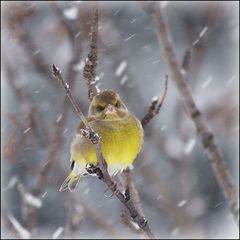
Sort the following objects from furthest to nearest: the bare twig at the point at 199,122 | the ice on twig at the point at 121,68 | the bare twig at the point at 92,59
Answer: the ice on twig at the point at 121,68, the bare twig at the point at 199,122, the bare twig at the point at 92,59

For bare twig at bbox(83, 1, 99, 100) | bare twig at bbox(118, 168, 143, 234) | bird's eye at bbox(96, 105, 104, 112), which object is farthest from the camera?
bird's eye at bbox(96, 105, 104, 112)

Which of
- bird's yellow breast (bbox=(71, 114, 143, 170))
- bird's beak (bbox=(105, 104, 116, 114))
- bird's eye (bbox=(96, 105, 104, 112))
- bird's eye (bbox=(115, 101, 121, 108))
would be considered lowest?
bird's yellow breast (bbox=(71, 114, 143, 170))

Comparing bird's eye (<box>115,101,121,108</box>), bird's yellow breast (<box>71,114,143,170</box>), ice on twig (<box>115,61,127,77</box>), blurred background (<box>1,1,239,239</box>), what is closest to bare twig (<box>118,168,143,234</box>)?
bird's yellow breast (<box>71,114,143,170</box>)

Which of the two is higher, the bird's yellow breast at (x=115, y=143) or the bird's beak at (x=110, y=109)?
the bird's beak at (x=110, y=109)

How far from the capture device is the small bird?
3344 millimetres

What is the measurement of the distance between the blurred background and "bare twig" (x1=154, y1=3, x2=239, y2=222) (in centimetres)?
59

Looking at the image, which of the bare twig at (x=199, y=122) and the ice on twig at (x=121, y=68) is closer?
the bare twig at (x=199, y=122)

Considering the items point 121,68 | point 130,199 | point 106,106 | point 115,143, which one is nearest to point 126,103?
point 121,68

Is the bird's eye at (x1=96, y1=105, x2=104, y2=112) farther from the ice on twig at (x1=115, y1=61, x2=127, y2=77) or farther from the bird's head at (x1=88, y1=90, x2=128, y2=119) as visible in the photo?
the ice on twig at (x1=115, y1=61, x2=127, y2=77)

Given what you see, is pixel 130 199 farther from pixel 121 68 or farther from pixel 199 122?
pixel 121 68

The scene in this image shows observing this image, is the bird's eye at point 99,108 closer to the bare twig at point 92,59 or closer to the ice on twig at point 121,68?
the bare twig at point 92,59

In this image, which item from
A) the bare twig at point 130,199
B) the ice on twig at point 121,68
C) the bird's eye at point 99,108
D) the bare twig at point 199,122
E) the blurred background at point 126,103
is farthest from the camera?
the ice on twig at point 121,68

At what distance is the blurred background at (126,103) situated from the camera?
4.11 m

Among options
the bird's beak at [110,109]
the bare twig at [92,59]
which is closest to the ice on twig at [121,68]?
the bird's beak at [110,109]
